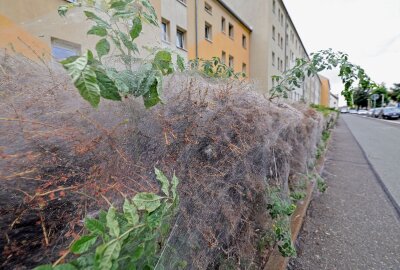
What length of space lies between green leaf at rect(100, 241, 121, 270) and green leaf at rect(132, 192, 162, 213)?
0.17 meters

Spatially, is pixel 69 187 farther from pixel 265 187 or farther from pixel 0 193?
pixel 265 187

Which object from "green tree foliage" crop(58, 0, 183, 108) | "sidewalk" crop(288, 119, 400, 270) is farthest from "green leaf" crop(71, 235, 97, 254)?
"sidewalk" crop(288, 119, 400, 270)

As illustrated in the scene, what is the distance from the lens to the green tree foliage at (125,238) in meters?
0.69

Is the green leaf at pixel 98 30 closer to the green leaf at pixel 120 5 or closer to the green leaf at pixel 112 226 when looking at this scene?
the green leaf at pixel 120 5

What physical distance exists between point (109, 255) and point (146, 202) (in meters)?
0.22

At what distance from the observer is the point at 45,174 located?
1.07 m

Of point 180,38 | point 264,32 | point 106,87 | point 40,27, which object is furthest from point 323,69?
point 264,32

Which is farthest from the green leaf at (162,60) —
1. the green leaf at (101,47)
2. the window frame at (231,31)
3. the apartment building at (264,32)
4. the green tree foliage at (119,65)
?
the apartment building at (264,32)

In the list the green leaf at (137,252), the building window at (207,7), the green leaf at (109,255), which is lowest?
the green leaf at (137,252)

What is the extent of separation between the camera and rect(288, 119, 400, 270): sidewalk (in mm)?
2434

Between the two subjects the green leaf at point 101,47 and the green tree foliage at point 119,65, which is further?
the green leaf at point 101,47

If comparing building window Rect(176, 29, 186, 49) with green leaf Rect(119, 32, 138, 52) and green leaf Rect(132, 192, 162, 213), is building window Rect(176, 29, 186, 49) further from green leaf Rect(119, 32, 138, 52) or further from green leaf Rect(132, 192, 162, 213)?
green leaf Rect(132, 192, 162, 213)

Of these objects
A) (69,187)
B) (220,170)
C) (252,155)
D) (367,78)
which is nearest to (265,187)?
(252,155)

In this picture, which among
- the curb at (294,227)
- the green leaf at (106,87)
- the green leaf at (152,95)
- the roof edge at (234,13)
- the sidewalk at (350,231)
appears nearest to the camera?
the green leaf at (106,87)
